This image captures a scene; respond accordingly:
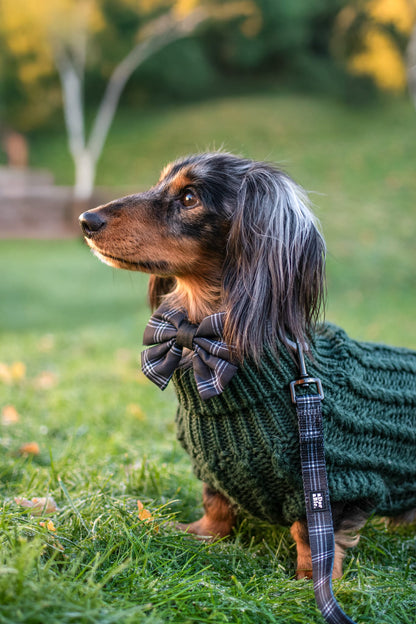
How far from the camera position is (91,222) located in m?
2.05

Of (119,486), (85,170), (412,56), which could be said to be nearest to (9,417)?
(119,486)

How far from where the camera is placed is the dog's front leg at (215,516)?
7.27ft

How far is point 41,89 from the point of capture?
21.9 m

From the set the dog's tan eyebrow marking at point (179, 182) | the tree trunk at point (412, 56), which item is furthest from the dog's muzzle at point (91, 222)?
the tree trunk at point (412, 56)

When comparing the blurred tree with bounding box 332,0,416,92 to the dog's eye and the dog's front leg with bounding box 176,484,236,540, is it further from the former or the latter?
the dog's front leg with bounding box 176,484,236,540

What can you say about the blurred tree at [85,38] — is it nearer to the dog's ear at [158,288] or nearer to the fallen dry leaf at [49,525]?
the dog's ear at [158,288]

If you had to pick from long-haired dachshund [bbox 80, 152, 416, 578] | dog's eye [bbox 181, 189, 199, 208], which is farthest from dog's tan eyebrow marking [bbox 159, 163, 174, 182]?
dog's eye [bbox 181, 189, 199, 208]

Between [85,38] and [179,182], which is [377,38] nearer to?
[85,38]

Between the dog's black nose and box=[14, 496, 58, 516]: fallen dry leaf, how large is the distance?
0.95 metres

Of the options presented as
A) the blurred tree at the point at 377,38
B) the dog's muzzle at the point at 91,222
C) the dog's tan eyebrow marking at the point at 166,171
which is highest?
the blurred tree at the point at 377,38

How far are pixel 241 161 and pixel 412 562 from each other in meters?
1.62

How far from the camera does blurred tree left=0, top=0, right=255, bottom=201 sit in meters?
17.7

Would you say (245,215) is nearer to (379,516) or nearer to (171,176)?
(171,176)

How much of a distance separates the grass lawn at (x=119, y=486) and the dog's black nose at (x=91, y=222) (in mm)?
813
